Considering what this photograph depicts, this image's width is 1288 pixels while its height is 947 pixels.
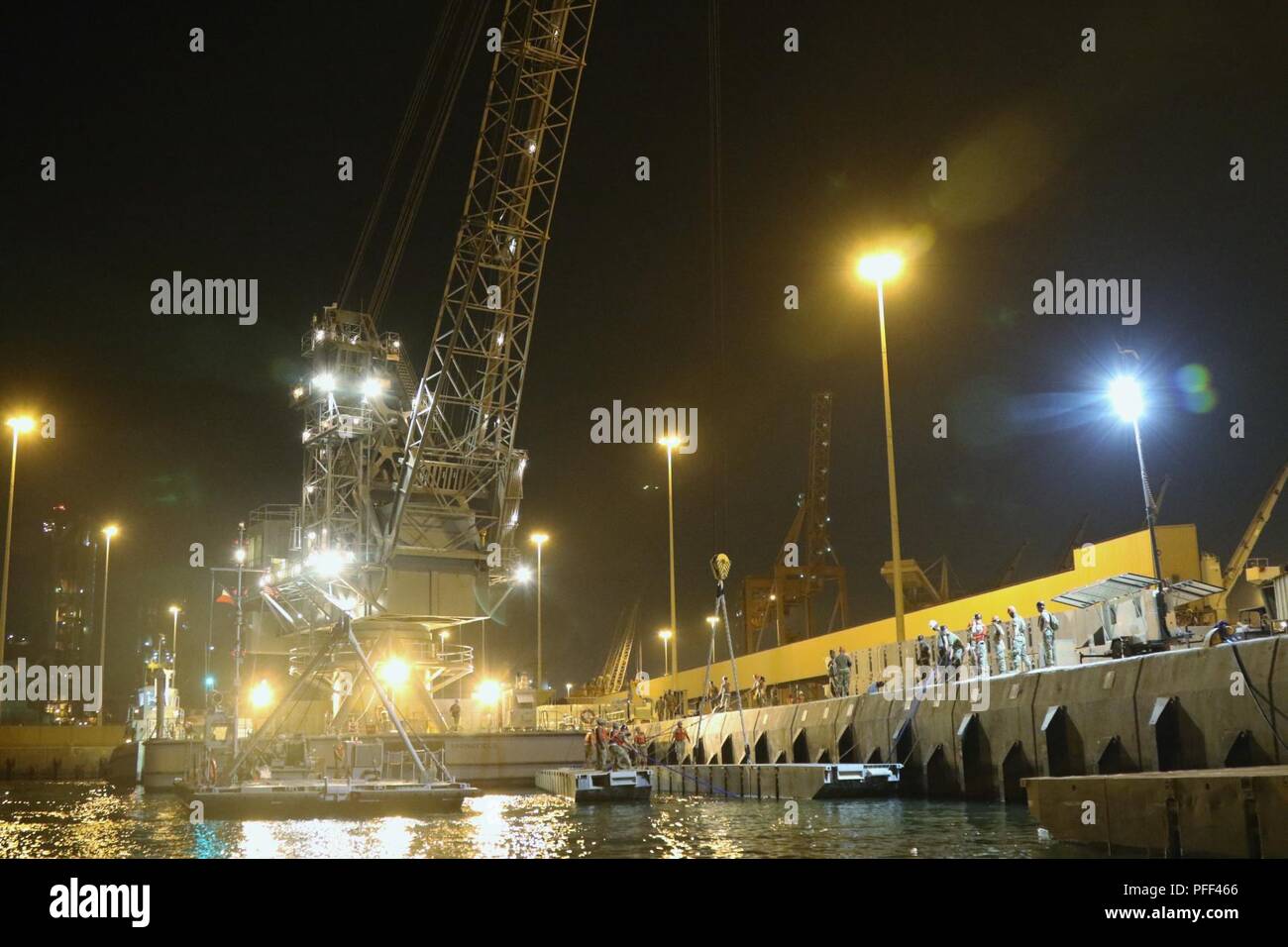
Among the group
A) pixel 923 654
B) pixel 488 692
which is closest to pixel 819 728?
pixel 923 654

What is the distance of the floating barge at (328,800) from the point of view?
28.8m

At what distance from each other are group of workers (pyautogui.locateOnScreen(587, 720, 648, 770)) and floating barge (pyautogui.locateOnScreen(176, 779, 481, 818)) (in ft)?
34.4

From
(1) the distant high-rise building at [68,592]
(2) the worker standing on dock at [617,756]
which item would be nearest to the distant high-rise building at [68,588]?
(1) the distant high-rise building at [68,592]

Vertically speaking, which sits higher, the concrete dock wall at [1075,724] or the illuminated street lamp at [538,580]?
the illuminated street lamp at [538,580]

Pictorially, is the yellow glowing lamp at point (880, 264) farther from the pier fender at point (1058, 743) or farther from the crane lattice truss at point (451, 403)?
the crane lattice truss at point (451, 403)

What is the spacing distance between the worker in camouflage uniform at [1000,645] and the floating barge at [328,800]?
46.9 ft

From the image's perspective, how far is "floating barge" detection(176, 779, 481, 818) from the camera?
28.8 metres

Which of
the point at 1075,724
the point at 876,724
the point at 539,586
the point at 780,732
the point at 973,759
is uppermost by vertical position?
the point at 539,586

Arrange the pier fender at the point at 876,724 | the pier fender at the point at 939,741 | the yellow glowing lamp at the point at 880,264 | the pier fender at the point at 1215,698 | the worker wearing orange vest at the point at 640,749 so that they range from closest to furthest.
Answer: the pier fender at the point at 1215,698, the pier fender at the point at 939,741, the pier fender at the point at 876,724, the yellow glowing lamp at the point at 880,264, the worker wearing orange vest at the point at 640,749

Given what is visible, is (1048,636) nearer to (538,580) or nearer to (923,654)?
(923,654)

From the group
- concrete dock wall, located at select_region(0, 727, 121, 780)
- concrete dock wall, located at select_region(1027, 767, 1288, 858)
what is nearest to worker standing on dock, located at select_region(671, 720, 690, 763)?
concrete dock wall, located at select_region(1027, 767, 1288, 858)

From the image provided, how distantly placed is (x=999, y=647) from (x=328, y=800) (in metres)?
17.5

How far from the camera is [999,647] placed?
2723 centimetres

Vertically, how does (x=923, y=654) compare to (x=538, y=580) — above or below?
below
